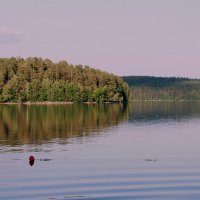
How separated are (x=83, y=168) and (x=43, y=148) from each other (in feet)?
51.0

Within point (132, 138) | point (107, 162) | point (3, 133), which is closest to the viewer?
point (107, 162)

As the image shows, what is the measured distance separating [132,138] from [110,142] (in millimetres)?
6787

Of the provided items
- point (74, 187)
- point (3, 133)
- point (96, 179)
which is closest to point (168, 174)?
point (96, 179)

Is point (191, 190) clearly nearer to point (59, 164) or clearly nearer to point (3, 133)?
point (59, 164)

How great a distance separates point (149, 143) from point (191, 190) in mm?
30723

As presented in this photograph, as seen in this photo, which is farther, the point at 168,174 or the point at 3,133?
the point at 3,133

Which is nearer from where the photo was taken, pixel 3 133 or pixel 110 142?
pixel 110 142

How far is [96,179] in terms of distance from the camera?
3588cm

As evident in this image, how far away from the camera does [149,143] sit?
62.3 meters

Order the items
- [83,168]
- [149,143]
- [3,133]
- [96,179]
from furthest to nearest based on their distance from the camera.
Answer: [3,133] < [149,143] < [83,168] < [96,179]

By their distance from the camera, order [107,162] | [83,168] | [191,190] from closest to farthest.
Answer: [191,190] < [83,168] < [107,162]

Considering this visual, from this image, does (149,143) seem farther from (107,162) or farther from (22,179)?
(22,179)

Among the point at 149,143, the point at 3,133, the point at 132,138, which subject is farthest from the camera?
the point at 3,133

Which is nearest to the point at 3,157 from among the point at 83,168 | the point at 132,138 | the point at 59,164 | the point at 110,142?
the point at 59,164
